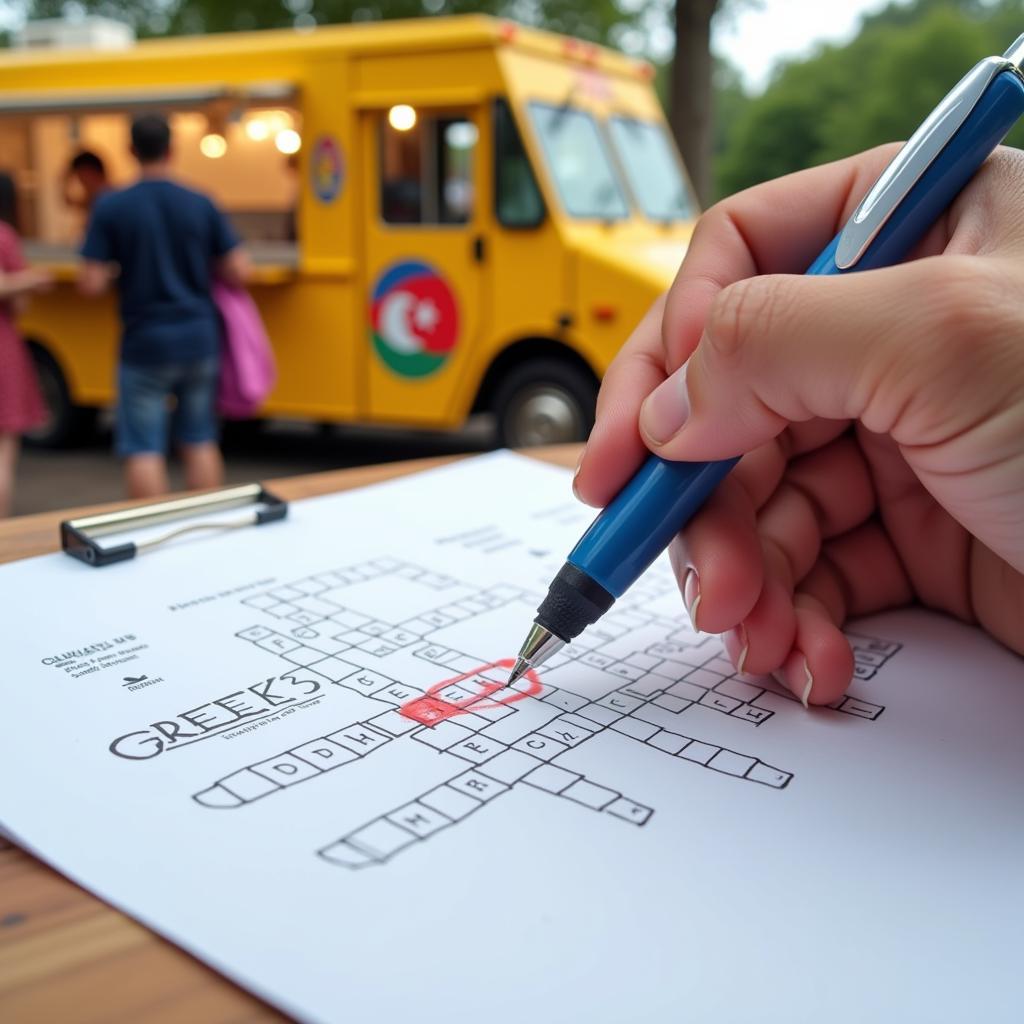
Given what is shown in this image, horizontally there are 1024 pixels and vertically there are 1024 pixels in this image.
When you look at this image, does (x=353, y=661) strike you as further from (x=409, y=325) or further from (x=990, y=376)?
(x=409, y=325)

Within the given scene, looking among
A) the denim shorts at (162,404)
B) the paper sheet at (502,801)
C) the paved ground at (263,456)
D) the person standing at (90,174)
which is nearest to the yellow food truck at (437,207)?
the person standing at (90,174)

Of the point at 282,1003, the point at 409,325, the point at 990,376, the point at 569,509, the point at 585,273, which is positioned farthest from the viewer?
the point at 409,325

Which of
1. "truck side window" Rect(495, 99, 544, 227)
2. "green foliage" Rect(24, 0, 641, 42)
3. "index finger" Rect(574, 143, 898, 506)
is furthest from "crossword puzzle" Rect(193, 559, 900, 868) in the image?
"green foliage" Rect(24, 0, 641, 42)

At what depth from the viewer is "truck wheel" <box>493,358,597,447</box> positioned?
410 cm

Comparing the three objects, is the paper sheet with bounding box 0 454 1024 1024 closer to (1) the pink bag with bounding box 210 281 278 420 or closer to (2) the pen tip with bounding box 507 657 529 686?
(2) the pen tip with bounding box 507 657 529 686

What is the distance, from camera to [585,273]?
397cm

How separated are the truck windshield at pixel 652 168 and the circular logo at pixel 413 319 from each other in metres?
0.98

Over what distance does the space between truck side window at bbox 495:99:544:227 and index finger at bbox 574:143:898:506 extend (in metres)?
3.31

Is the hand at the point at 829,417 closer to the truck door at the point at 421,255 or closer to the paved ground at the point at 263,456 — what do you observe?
the truck door at the point at 421,255

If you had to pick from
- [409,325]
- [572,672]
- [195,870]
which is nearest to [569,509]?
[572,672]

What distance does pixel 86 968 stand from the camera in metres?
0.45

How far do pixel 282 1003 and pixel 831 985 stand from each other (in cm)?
23

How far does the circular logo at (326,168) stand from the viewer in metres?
4.35

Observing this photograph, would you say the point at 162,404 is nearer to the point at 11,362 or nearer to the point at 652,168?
the point at 11,362
